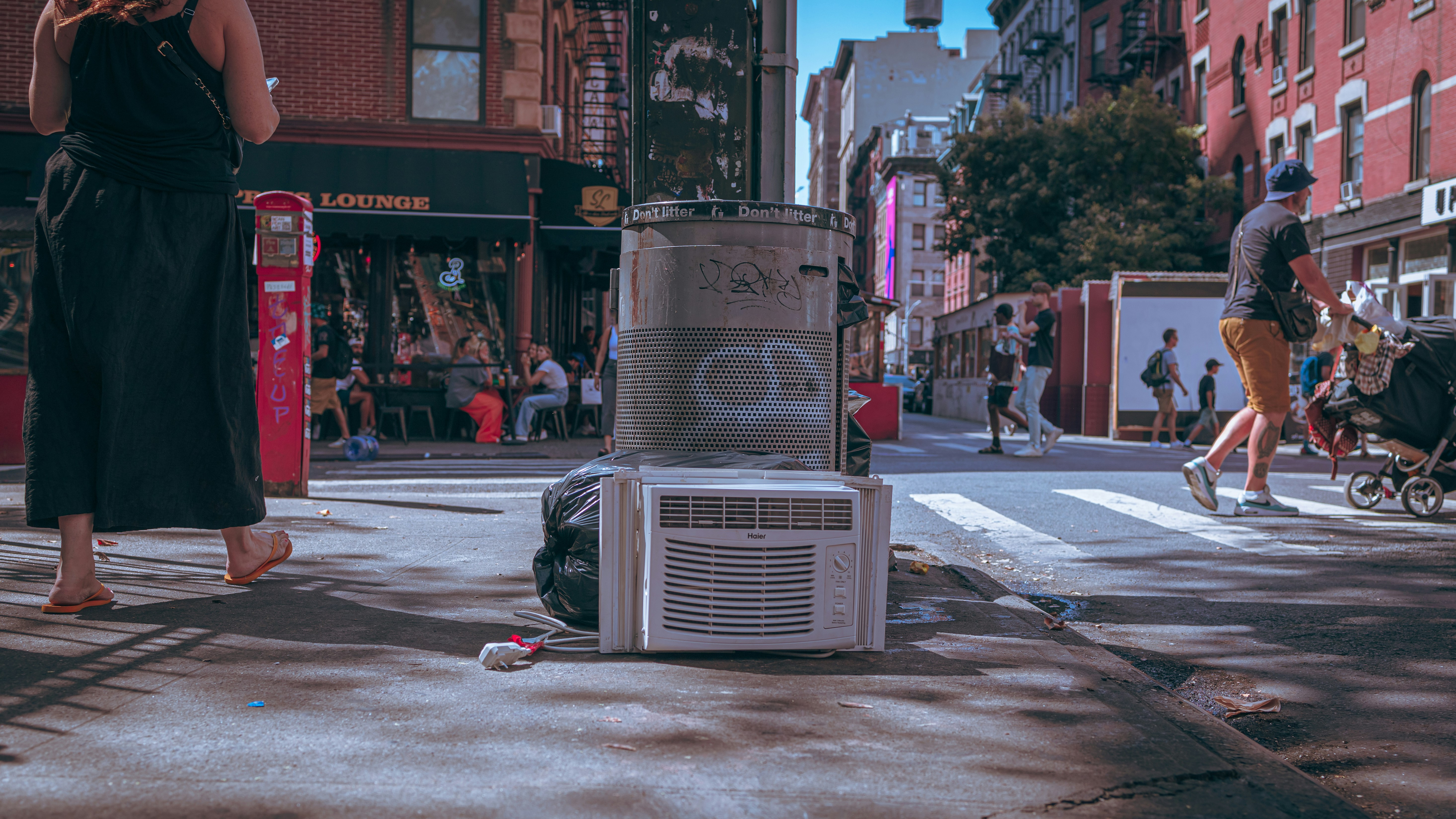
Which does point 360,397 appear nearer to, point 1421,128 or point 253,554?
point 253,554

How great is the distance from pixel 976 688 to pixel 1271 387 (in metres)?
4.91

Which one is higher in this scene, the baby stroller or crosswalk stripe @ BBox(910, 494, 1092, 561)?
the baby stroller

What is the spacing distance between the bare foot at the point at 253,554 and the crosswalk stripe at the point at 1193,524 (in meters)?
4.93

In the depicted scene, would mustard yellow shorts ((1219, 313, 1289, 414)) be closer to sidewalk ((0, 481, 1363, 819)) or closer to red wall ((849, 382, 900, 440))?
sidewalk ((0, 481, 1363, 819))

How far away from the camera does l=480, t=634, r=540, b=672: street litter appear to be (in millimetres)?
3127

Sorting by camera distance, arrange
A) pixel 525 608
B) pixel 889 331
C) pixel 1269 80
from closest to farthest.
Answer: pixel 525 608 → pixel 1269 80 → pixel 889 331

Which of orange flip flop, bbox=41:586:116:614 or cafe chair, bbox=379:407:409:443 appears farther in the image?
cafe chair, bbox=379:407:409:443

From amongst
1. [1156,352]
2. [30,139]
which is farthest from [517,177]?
[1156,352]

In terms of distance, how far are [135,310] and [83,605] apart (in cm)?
95

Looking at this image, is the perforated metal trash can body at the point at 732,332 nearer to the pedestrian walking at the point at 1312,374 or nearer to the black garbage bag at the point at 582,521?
the black garbage bag at the point at 582,521

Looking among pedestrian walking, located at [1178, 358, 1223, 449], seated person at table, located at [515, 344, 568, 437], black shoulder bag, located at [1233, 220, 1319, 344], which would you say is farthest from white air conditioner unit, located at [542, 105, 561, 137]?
black shoulder bag, located at [1233, 220, 1319, 344]

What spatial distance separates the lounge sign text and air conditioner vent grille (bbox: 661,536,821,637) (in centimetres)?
1489

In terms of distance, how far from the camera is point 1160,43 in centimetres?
3566

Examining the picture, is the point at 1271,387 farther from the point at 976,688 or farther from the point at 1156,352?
the point at 1156,352
